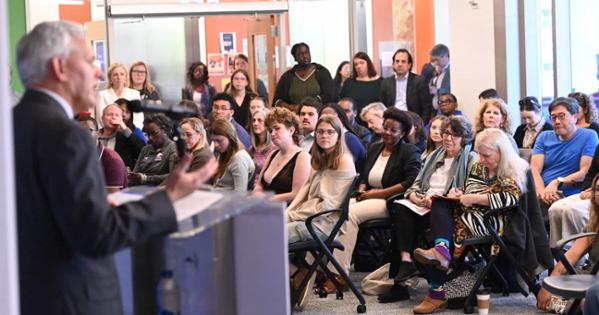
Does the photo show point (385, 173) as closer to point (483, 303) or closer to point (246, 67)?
point (483, 303)

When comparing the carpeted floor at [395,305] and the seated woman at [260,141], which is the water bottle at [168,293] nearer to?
the carpeted floor at [395,305]

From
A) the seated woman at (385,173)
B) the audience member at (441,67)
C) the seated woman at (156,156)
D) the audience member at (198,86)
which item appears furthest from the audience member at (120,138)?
the audience member at (441,67)

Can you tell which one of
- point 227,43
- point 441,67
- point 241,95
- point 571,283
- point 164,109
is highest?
point 227,43

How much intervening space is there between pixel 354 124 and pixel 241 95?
1.68 m

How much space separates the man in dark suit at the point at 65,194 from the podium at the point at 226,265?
0.48 feet

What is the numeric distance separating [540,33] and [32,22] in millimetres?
5389

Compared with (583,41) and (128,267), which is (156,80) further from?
(128,267)

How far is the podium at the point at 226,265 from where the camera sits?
2496 millimetres

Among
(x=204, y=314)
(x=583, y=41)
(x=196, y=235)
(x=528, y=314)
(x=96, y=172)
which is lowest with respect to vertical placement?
(x=528, y=314)

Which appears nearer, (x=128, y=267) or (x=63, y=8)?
(x=128, y=267)

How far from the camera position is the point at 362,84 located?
35.5 ft

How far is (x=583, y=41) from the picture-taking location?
36.0 ft

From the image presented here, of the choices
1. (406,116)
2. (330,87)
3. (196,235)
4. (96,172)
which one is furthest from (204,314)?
(330,87)

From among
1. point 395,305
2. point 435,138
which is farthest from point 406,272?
point 435,138
